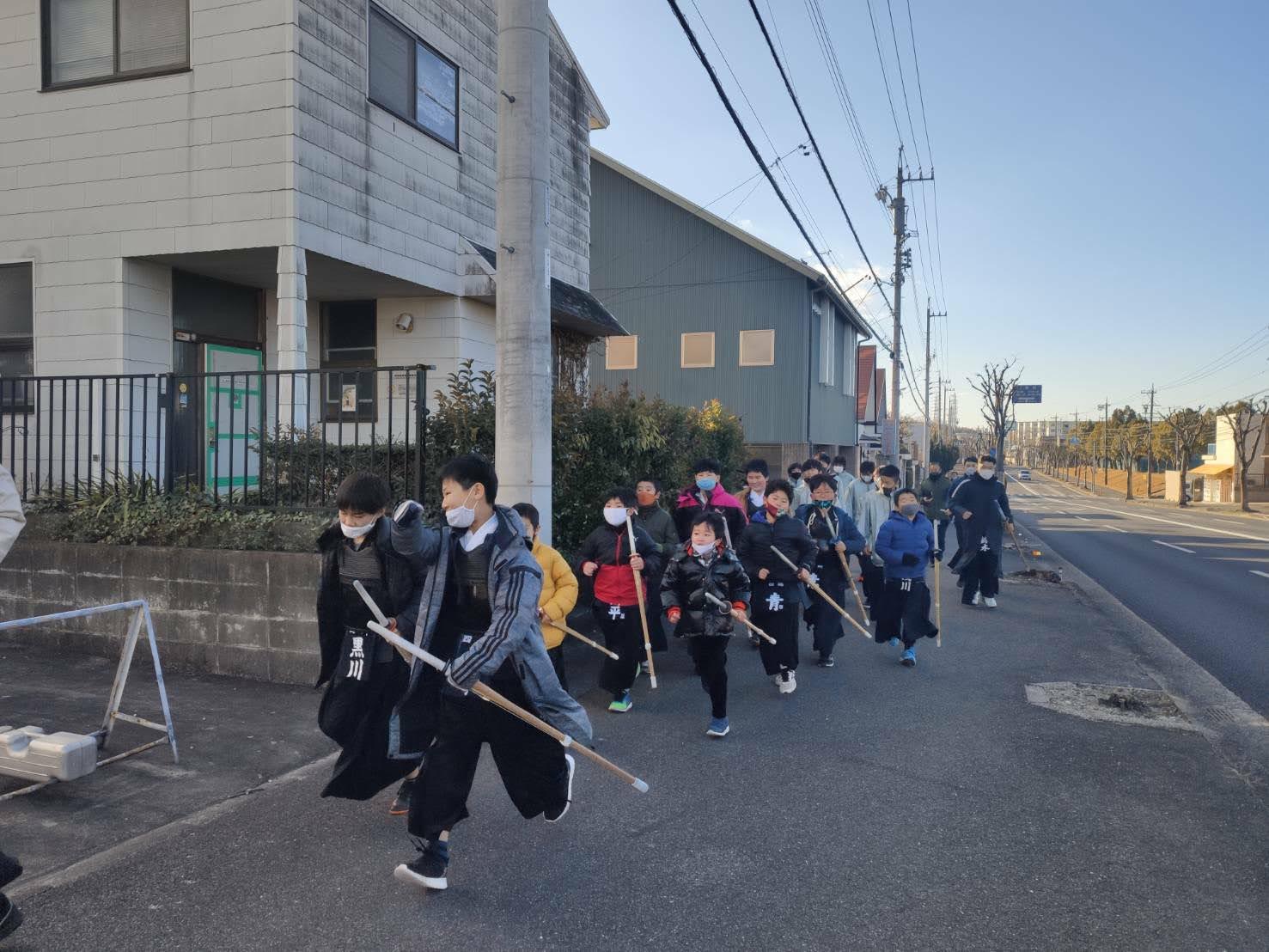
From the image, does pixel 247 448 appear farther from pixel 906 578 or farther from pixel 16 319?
pixel 906 578

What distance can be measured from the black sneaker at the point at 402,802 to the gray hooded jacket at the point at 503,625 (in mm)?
628

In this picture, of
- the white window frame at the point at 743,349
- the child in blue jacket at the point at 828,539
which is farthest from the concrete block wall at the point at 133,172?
the white window frame at the point at 743,349

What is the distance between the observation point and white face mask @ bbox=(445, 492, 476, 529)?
3.78 metres

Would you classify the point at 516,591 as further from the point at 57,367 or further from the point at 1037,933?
the point at 57,367

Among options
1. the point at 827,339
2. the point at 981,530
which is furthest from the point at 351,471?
the point at 827,339

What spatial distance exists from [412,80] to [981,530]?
9296mm

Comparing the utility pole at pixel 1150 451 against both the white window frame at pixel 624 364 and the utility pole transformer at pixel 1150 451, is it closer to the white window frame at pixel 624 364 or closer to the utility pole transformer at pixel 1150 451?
the utility pole transformer at pixel 1150 451

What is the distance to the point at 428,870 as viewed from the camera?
12.2 feet

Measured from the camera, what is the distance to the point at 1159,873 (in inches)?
155

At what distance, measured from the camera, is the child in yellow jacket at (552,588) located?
18.6 ft

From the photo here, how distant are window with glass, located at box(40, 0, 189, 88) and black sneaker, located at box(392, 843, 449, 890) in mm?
9575

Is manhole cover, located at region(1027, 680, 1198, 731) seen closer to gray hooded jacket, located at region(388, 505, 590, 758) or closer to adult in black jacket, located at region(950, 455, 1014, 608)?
adult in black jacket, located at region(950, 455, 1014, 608)

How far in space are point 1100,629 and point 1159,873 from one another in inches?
261

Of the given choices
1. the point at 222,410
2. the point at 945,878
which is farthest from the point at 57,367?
the point at 945,878
